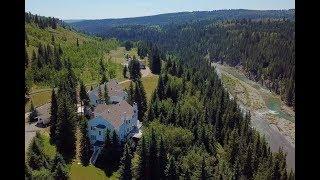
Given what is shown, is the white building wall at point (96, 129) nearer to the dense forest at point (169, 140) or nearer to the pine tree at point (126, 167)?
the dense forest at point (169, 140)

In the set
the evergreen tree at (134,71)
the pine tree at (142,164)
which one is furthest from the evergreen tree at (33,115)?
the evergreen tree at (134,71)

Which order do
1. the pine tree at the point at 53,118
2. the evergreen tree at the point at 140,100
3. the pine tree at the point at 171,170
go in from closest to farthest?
the pine tree at the point at 171,170, the pine tree at the point at 53,118, the evergreen tree at the point at 140,100

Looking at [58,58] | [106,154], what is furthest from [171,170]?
[58,58]

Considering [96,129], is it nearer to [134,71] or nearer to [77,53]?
[134,71]

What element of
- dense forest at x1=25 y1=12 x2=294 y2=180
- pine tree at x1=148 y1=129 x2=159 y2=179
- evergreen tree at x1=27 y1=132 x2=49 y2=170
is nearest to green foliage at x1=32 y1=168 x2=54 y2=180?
dense forest at x1=25 y1=12 x2=294 y2=180

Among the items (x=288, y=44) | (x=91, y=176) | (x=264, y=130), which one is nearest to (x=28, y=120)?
(x=91, y=176)

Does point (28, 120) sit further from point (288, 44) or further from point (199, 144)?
point (288, 44)

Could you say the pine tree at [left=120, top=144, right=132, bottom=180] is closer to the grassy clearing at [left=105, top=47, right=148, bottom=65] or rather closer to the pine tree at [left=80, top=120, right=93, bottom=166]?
the pine tree at [left=80, top=120, right=93, bottom=166]
